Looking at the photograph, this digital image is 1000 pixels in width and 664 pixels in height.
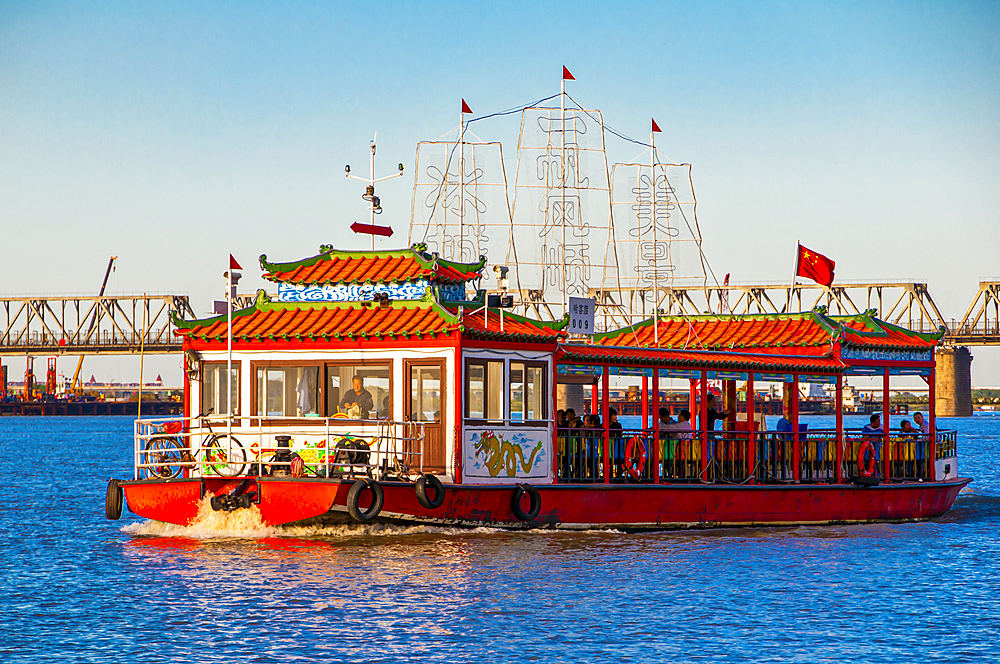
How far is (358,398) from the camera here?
877 inches

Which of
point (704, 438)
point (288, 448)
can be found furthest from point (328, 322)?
point (704, 438)

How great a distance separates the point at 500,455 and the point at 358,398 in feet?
8.89

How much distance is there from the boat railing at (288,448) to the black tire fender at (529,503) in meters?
1.71

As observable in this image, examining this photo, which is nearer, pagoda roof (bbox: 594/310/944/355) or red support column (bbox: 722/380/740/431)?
pagoda roof (bbox: 594/310/944/355)

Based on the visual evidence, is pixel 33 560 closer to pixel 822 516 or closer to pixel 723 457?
pixel 723 457

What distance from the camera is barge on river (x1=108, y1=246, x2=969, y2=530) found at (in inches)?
826

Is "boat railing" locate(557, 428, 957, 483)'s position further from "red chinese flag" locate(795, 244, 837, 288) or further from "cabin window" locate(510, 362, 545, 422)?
"red chinese flag" locate(795, 244, 837, 288)

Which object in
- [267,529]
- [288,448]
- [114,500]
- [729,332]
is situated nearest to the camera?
[267,529]

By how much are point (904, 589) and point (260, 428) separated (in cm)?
1089

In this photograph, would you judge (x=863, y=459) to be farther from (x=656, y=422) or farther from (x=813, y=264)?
(x=656, y=422)

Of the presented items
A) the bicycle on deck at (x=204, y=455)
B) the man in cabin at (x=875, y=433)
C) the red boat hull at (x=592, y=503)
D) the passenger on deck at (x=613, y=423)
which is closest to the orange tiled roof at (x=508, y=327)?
the passenger on deck at (x=613, y=423)

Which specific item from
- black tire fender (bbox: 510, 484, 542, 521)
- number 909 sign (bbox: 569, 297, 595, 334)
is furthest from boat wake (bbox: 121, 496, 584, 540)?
number 909 sign (bbox: 569, 297, 595, 334)

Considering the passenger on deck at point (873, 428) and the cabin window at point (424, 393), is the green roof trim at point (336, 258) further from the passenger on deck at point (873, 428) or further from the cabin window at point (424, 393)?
the passenger on deck at point (873, 428)

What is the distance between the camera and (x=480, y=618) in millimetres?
16750
